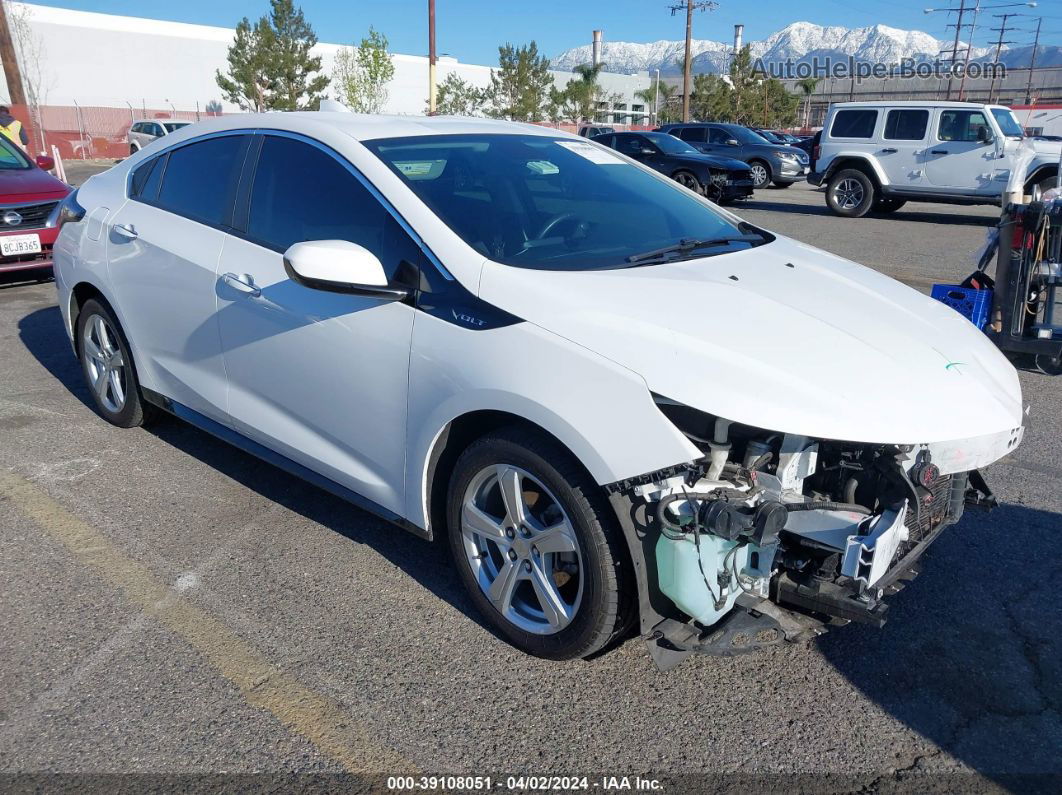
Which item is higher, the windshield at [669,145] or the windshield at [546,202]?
the windshield at [546,202]

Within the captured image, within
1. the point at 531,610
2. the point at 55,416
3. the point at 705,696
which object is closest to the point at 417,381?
the point at 531,610

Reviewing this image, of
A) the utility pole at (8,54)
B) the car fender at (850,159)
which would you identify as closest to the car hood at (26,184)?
the car fender at (850,159)

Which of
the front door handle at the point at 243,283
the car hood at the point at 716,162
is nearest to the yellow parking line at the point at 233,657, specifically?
the front door handle at the point at 243,283

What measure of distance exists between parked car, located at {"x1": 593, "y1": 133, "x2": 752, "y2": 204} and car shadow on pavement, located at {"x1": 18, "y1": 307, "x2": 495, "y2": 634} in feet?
47.9

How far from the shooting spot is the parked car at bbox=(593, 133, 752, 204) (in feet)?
59.4

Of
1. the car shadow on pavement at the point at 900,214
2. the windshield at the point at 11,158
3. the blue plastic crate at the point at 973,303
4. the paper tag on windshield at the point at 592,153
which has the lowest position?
the car shadow on pavement at the point at 900,214

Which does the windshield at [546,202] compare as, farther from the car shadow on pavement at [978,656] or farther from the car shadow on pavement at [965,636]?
the car shadow on pavement at [978,656]

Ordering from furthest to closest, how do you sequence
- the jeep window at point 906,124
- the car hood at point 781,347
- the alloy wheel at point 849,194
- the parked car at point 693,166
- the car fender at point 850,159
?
the parked car at point 693,166 → the alloy wheel at point 849,194 → the car fender at point 850,159 → the jeep window at point 906,124 → the car hood at point 781,347

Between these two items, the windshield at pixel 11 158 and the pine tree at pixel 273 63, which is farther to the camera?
the pine tree at pixel 273 63

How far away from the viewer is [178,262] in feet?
12.9

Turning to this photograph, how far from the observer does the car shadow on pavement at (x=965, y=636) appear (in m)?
2.55

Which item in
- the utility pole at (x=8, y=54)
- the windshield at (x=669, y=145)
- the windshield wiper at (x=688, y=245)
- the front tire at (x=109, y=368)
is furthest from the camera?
the utility pole at (x=8, y=54)

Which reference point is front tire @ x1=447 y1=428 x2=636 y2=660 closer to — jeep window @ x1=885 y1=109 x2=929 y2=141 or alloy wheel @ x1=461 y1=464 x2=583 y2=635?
alloy wheel @ x1=461 y1=464 x2=583 y2=635

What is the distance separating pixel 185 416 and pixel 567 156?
7.25ft
